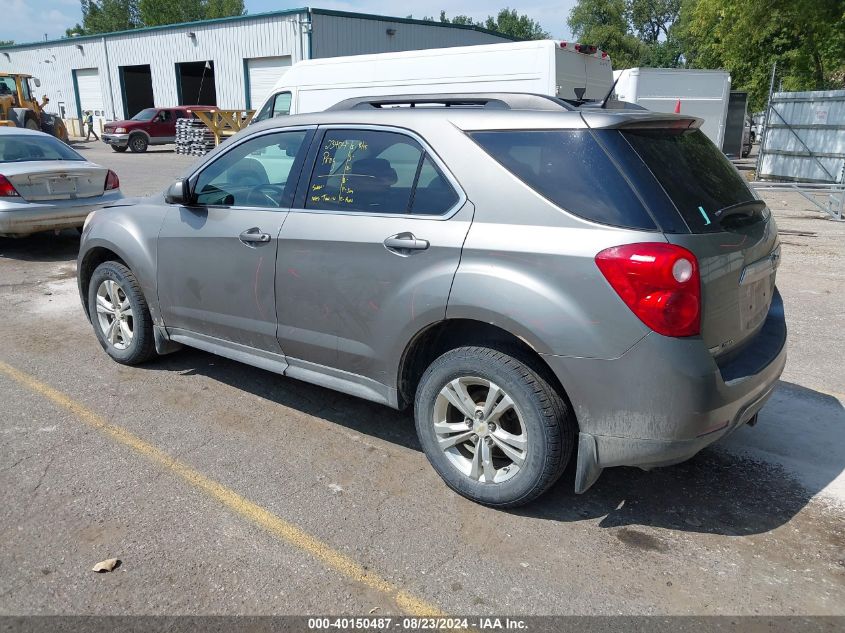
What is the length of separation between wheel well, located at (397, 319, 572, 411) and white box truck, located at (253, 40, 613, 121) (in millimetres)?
6091

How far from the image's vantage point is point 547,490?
323 cm

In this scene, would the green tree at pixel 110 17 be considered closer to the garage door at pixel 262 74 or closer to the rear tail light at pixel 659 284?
the garage door at pixel 262 74

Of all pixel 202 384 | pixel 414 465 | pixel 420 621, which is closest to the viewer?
pixel 420 621

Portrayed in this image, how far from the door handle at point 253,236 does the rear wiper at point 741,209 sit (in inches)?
91.0

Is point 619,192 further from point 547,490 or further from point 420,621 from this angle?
point 420,621

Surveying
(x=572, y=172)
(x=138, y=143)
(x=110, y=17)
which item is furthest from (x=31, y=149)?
(x=110, y=17)

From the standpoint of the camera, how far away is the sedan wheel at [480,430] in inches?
123

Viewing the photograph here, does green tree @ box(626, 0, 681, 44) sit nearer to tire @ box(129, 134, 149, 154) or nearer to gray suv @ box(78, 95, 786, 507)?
tire @ box(129, 134, 149, 154)

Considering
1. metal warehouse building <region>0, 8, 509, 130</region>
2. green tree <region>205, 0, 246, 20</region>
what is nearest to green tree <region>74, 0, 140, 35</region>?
green tree <region>205, 0, 246, 20</region>

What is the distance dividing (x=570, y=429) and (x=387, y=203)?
4.65 ft

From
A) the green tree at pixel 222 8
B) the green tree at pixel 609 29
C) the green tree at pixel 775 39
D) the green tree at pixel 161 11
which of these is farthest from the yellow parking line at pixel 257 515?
the green tree at pixel 222 8

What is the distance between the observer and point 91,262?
5.20 metres

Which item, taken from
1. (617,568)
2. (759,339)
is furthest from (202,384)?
(759,339)

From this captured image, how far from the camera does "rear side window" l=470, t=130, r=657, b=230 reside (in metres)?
2.79
